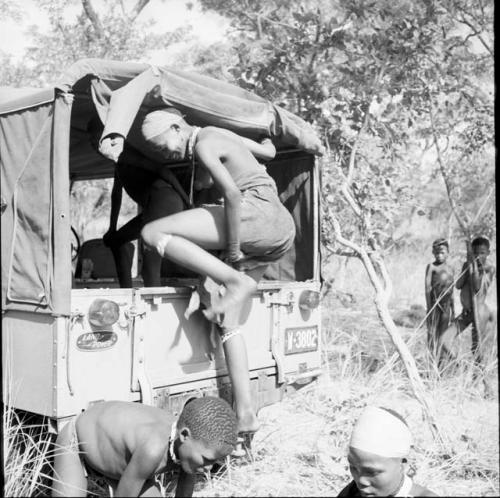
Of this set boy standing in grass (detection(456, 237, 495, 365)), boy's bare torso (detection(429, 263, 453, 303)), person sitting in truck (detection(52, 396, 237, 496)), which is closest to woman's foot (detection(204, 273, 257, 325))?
person sitting in truck (detection(52, 396, 237, 496))

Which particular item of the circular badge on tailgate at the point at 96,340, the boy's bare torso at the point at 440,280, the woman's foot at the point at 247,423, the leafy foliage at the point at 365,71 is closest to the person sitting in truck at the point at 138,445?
the circular badge on tailgate at the point at 96,340

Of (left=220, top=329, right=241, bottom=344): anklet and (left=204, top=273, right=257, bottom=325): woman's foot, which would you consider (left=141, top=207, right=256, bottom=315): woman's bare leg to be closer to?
(left=204, top=273, right=257, bottom=325): woman's foot

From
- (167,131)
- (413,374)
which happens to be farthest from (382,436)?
Answer: (413,374)

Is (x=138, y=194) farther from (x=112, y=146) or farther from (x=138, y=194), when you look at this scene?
(x=112, y=146)

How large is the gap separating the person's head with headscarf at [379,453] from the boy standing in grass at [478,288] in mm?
3446

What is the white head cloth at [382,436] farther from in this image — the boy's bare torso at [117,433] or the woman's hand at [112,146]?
the woman's hand at [112,146]

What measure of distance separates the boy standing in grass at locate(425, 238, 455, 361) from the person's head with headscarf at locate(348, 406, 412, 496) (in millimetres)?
3863

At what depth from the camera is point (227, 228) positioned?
3635 millimetres

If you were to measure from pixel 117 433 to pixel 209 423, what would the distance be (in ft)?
1.45

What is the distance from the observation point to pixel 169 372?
3.60 metres

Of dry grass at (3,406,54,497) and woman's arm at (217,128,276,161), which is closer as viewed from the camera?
dry grass at (3,406,54,497)

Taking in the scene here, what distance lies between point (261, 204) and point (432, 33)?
8.86ft

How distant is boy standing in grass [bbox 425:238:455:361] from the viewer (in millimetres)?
6516

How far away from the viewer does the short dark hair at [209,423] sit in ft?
8.94
